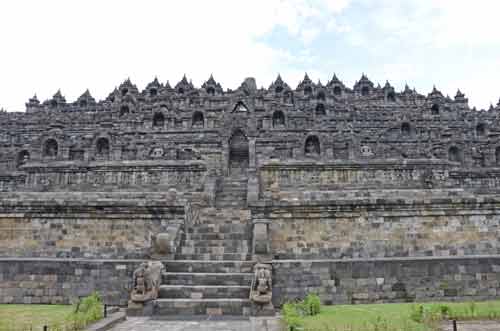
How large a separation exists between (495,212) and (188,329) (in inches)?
446

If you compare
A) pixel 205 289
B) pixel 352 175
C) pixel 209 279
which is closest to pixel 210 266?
pixel 209 279

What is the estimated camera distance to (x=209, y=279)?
11211 millimetres

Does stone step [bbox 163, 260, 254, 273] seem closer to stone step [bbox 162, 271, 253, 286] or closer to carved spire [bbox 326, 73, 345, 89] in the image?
stone step [bbox 162, 271, 253, 286]

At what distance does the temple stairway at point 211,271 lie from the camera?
33.5ft

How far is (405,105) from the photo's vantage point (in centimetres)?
4369

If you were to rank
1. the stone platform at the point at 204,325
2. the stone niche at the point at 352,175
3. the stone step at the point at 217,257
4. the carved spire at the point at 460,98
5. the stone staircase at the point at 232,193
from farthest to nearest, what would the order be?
the carved spire at the point at 460,98 < the stone niche at the point at 352,175 < the stone staircase at the point at 232,193 < the stone step at the point at 217,257 < the stone platform at the point at 204,325

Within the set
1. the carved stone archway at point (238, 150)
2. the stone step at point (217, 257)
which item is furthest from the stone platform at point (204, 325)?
the carved stone archway at point (238, 150)

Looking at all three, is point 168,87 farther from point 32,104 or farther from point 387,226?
point 387,226

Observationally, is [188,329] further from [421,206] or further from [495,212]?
[495,212]

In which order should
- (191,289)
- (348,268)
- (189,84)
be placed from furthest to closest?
(189,84) < (348,268) < (191,289)

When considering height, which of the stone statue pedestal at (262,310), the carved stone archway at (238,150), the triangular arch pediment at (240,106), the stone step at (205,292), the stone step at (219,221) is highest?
the triangular arch pediment at (240,106)

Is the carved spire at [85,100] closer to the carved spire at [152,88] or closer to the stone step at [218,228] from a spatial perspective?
the carved spire at [152,88]

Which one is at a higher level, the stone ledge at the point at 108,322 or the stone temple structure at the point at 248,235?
the stone temple structure at the point at 248,235

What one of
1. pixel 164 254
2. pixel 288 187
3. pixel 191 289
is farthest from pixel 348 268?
pixel 288 187
